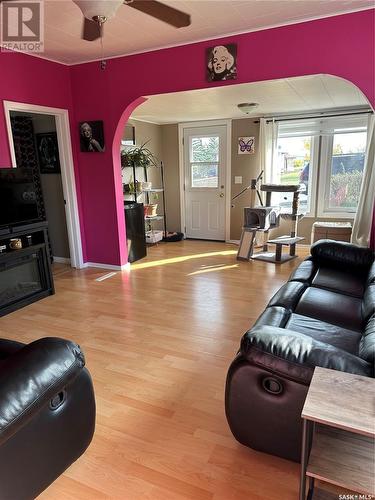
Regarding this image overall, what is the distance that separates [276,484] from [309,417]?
691 millimetres

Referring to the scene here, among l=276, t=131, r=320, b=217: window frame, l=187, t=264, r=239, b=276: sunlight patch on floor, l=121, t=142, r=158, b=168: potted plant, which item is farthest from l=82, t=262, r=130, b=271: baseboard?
l=276, t=131, r=320, b=217: window frame

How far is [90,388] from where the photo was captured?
1570mm

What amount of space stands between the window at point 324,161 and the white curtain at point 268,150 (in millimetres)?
71

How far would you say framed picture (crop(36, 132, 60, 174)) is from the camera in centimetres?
470

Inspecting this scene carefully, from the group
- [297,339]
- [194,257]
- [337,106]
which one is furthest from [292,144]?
[297,339]

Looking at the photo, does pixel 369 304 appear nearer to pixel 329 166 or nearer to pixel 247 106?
pixel 247 106

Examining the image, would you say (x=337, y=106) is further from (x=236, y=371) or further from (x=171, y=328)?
(x=236, y=371)

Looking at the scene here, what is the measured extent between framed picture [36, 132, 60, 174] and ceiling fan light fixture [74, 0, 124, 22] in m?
3.15

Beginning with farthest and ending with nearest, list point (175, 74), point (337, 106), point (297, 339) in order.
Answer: point (337, 106)
point (175, 74)
point (297, 339)

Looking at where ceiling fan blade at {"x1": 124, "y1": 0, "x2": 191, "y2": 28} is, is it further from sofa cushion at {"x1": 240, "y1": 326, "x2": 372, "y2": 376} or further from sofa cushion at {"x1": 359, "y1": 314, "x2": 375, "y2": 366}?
sofa cushion at {"x1": 359, "y1": 314, "x2": 375, "y2": 366}

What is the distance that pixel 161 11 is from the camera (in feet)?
6.80

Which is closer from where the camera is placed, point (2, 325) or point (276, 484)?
point (276, 484)

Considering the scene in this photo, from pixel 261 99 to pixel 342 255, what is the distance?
2558 millimetres

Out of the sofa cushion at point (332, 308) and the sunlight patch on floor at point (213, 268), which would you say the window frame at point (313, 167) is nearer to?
the sunlight patch on floor at point (213, 268)
